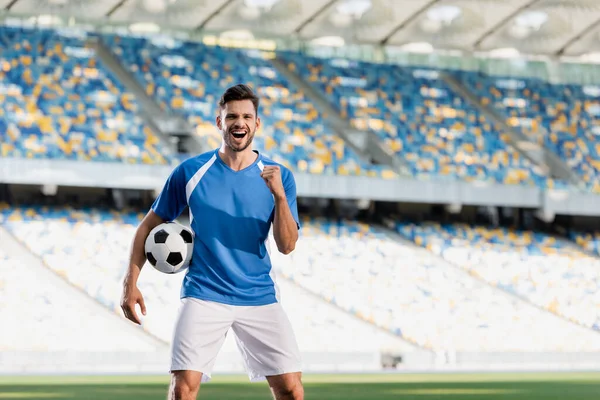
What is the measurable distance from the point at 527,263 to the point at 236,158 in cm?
2260

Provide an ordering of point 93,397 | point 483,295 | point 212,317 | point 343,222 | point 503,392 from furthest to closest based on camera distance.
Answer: point 343,222 < point 483,295 < point 503,392 < point 93,397 < point 212,317

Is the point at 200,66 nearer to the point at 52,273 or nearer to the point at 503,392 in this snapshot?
the point at 52,273

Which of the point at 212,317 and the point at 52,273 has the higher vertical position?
the point at 212,317

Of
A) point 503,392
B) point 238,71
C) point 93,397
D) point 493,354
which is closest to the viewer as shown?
point 93,397

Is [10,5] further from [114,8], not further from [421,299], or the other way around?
[421,299]

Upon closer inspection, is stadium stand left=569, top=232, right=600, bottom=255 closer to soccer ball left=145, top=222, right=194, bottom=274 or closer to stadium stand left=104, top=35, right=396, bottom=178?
stadium stand left=104, top=35, right=396, bottom=178

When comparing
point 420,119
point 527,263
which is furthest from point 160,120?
point 527,263

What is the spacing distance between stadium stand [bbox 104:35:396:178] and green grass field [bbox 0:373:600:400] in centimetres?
976

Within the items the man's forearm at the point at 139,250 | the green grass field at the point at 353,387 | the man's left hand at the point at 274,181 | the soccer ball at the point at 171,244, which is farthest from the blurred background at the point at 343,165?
the man's left hand at the point at 274,181

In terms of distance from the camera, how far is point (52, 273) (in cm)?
2186

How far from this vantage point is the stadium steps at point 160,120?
86.9ft

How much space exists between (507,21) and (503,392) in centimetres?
1965

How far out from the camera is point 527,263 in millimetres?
27078

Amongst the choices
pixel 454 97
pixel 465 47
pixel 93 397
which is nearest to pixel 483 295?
→ pixel 454 97
